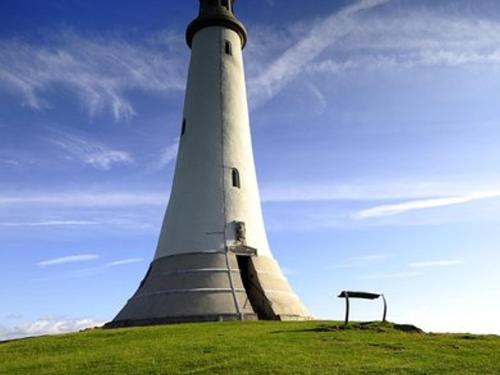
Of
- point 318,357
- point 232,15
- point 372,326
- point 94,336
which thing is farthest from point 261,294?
point 232,15

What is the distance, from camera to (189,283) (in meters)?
25.4

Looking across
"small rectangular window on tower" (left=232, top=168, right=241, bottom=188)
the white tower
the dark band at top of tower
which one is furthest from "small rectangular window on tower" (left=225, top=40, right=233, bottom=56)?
"small rectangular window on tower" (left=232, top=168, right=241, bottom=188)

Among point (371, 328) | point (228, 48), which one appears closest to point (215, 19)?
point (228, 48)

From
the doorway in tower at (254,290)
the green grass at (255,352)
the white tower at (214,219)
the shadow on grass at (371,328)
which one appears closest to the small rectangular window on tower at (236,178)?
the white tower at (214,219)

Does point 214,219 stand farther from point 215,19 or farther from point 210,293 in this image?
point 215,19

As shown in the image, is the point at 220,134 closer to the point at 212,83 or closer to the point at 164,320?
the point at 212,83

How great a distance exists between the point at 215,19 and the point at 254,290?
1655cm

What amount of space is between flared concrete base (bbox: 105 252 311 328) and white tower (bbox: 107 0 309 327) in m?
0.05

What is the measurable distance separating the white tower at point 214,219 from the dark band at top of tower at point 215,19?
2.4 inches

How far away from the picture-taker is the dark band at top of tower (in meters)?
31.8

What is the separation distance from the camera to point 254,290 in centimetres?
2667

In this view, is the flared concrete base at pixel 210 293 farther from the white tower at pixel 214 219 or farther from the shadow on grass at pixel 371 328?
the shadow on grass at pixel 371 328

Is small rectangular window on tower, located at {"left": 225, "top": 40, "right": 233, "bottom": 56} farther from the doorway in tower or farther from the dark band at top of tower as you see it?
the doorway in tower

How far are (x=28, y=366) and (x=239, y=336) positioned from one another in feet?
22.5
